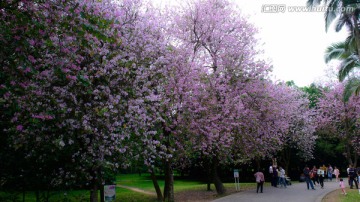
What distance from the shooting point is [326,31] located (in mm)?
17609

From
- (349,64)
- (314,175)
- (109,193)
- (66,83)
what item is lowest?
(314,175)

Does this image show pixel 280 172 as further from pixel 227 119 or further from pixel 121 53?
pixel 121 53

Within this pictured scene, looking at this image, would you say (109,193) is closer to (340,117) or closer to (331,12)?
(331,12)

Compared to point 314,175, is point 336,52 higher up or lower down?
higher up

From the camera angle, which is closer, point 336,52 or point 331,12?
point 331,12

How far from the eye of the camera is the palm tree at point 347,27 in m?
16.7

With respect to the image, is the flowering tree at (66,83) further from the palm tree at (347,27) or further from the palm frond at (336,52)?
the palm frond at (336,52)

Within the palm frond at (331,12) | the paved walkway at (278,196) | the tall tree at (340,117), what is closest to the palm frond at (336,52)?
the palm frond at (331,12)

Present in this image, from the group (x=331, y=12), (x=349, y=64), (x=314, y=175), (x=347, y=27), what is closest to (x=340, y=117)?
(x=314, y=175)

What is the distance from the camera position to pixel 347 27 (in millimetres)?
17891

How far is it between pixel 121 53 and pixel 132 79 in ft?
2.78

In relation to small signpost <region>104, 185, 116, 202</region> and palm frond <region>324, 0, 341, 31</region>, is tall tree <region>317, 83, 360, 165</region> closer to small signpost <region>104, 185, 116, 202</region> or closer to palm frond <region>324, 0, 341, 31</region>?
palm frond <region>324, 0, 341, 31</region>

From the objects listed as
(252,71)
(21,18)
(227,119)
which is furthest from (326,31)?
(21,18)

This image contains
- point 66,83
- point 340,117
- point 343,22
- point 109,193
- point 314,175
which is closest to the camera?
point 66,83
